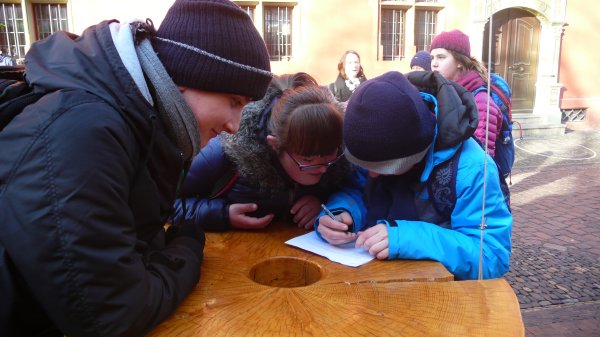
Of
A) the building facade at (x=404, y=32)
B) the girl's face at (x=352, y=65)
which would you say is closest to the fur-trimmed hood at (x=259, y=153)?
the girl's face at (x=352, y=65)

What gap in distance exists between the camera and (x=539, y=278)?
3.87 meters

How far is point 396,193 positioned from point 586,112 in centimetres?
1148

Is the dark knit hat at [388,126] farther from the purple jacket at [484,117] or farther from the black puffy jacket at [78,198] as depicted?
the purple jacket at [484,117]

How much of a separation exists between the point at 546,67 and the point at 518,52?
26.6 inches

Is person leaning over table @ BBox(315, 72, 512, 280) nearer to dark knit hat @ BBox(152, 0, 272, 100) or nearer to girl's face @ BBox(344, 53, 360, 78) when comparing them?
dark knit hat @ BBox(152, 0, 272, 100)

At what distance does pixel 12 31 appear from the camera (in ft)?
27.8

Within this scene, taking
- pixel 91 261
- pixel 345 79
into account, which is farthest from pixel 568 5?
pixel 91 261

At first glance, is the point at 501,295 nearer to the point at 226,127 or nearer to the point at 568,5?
the point at 226,127

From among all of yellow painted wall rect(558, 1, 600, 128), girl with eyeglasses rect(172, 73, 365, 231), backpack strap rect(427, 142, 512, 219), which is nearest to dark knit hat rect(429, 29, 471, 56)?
girl with eyeglasses rect(172, 73, 365, 231)

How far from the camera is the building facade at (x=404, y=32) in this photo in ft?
27.9

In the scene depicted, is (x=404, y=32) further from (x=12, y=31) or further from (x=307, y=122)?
(x=307, y=122)

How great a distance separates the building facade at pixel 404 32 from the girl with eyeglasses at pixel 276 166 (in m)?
6.91

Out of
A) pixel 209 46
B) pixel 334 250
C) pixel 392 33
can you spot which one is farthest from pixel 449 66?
pixel 392 33

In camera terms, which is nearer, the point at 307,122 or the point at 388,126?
the point at 388,126
